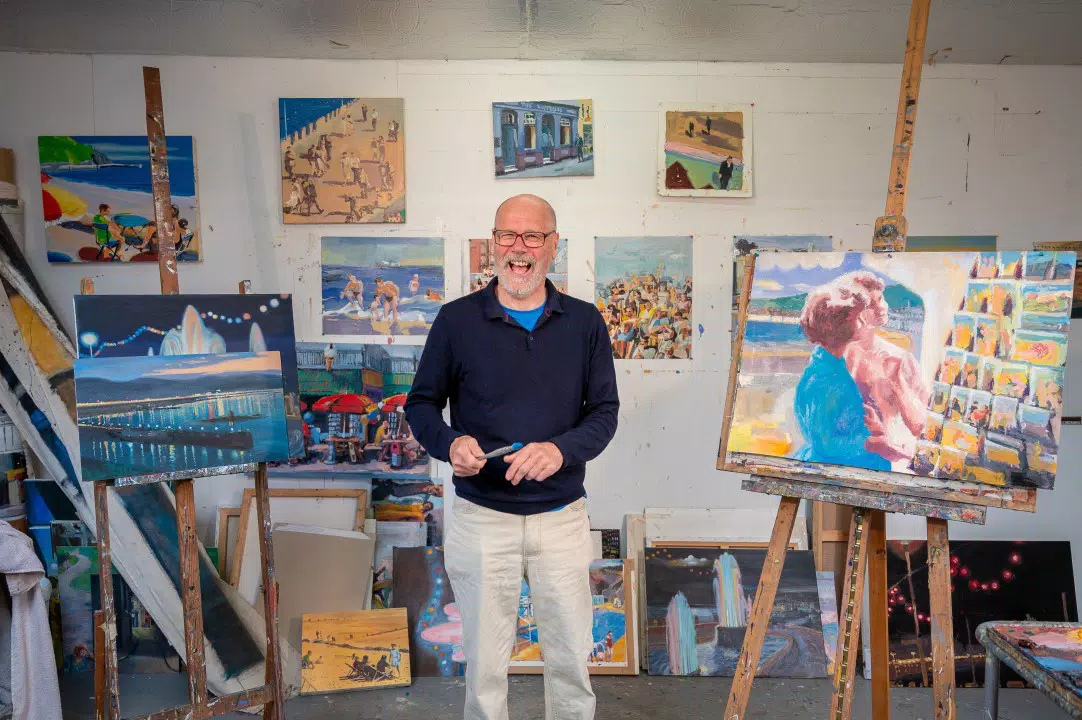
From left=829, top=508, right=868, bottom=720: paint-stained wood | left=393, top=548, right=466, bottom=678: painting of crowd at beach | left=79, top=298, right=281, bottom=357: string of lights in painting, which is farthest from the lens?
left=393, top=548, right=466, bottom=678: painting of crowd at beach

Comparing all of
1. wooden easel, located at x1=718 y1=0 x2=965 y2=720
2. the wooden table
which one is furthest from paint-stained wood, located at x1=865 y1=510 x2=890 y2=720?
the wooden table

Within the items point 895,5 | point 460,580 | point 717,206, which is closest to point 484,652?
point 460,580

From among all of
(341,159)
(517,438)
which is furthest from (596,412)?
(341,159)

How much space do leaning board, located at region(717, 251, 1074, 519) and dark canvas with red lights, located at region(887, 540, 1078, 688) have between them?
1386mm

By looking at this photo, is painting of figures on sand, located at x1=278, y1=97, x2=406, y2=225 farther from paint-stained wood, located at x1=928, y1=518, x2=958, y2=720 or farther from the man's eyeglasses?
paint-stained wood, located at x1=928, y1=518, x2=958, y2=720

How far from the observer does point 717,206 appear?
3156 mm

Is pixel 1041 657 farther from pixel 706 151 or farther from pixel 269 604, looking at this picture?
pixel 269 604

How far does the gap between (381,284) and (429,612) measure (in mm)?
1337

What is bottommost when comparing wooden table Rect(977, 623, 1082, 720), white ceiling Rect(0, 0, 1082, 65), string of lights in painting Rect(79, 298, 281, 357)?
wooden table Rect(977, 623, 1082, 720)

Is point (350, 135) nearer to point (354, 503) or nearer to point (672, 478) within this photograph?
point (354, 503)

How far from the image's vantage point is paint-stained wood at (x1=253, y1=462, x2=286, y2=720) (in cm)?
235

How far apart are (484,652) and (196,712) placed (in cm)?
86

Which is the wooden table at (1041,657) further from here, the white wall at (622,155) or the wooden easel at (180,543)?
the wooden easel at (180,543)

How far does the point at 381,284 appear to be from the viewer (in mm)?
3166
